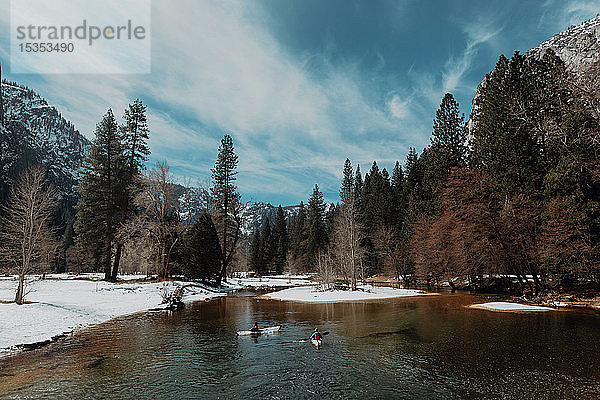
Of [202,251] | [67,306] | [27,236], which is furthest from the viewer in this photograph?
[202,251]

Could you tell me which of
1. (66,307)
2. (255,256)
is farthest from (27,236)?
(255,256)

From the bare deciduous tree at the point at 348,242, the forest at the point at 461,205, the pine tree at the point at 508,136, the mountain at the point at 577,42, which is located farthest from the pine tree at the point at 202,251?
the mountain at the point at 577,42

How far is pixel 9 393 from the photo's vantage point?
877 centimetres

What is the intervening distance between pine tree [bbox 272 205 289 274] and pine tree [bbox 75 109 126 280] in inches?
2574

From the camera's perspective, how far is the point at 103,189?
3603 centimetres

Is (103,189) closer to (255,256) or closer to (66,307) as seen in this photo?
(66,307)

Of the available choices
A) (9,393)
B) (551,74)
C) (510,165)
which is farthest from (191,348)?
(551,74)

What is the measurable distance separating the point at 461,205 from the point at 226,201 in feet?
103

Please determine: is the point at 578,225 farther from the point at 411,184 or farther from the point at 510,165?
the point at 411,184

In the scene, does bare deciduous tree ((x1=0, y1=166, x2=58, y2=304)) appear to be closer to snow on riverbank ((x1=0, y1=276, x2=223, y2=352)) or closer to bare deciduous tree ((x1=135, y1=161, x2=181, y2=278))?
snow on riverbank ((x1=0, y1=276, x2=223, y2=352))

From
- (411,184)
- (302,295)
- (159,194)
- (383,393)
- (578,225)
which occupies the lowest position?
(302,295)

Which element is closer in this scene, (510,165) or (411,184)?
(510,165)

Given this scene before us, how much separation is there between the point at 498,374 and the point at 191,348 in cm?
1146

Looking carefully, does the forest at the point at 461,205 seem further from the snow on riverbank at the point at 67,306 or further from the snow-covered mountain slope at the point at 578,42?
the snow-covered mountain slope at the point at 578,42
